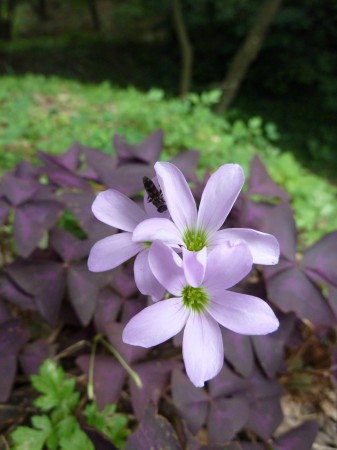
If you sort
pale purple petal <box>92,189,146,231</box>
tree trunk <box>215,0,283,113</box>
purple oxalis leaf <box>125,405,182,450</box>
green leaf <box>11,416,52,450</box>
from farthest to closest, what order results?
tree trunk <box>215,0,283,113</box> → green leaf <box>11,416,52,450</box> → purple oxalis leaf <box>125,405,182,450</box> → pale purple petal <box>92,189,146,231</box>

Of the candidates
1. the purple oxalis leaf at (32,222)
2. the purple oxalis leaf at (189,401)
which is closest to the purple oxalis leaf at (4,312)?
the purple oxalis leaf at (32,222)

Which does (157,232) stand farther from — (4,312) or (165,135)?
(165,135)

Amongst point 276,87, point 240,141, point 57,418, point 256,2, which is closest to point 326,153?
point 276,87

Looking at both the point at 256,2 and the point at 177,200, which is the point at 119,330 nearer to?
the point at 177,200

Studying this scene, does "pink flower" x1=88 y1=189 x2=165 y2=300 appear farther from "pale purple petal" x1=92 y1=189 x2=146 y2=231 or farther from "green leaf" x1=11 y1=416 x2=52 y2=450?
"green leaf" x1=11 y1=416 x2=52 y2=450

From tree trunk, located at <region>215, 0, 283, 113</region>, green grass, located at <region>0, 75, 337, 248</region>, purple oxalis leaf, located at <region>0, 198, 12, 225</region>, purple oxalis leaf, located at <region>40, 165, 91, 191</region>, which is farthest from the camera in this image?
tree trunk, located at <region>215, 0, 283, 113</region>

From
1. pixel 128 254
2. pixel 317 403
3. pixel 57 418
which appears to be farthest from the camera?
pixel 317 403

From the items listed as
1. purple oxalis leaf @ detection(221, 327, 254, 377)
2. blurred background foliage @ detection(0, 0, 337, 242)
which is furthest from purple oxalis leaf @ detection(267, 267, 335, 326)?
blurred background foliage @ detection(0, 0, 337, 242)
